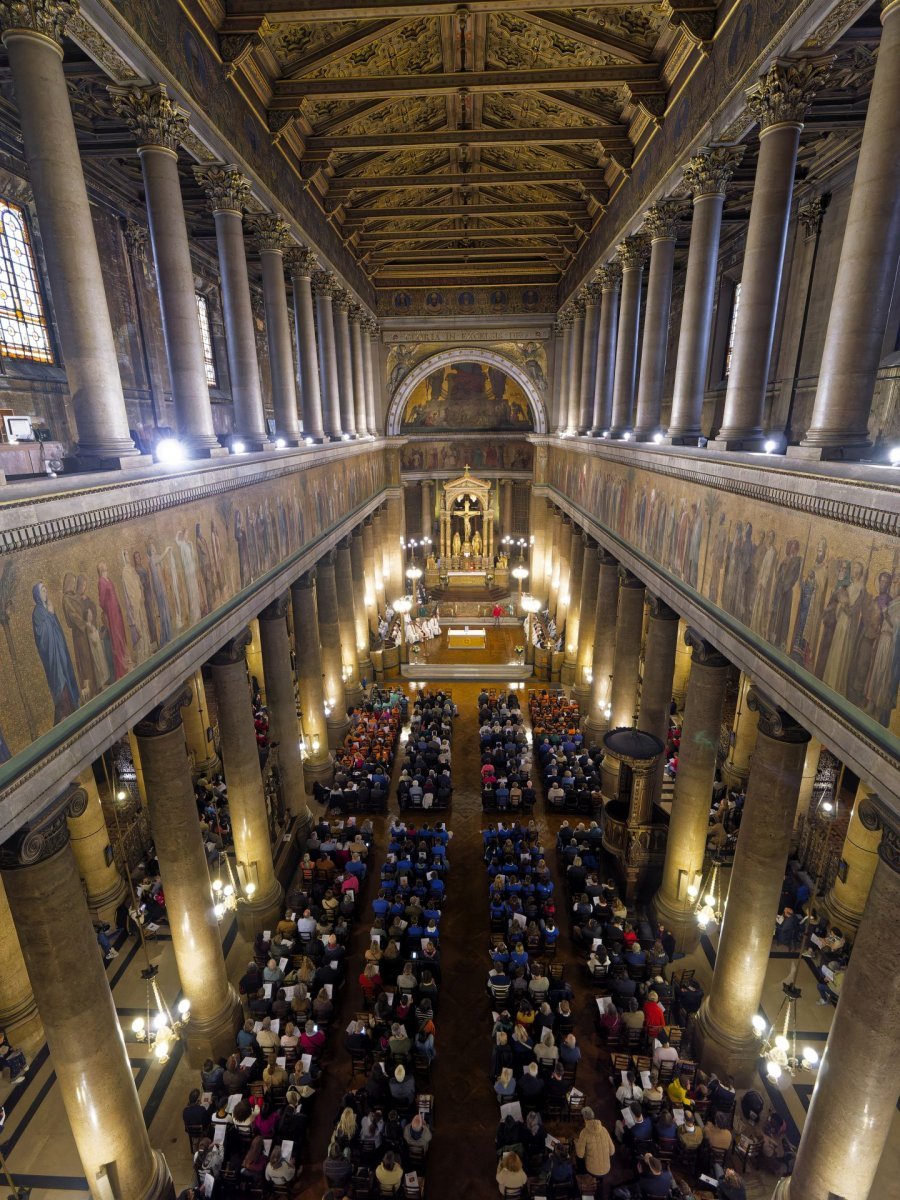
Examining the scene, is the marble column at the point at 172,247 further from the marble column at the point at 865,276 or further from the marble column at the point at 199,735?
the marble column at the point at 199,735

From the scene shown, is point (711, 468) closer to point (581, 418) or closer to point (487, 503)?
point (581, 418)

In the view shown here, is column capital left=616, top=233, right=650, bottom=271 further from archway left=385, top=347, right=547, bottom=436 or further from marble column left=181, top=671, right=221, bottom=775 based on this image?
marble column left=181, top=671, right=221, bottom=775

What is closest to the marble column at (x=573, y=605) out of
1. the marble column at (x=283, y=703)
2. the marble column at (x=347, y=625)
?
the marble column at (x=347, y=625)

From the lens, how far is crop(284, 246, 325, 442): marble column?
17047mm

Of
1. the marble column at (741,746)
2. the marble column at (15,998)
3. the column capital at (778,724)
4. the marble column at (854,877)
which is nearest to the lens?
the column capital at (778,724)

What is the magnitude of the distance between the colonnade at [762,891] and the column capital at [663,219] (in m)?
7.82

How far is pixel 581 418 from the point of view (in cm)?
2423

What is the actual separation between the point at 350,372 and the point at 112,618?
19675 mm

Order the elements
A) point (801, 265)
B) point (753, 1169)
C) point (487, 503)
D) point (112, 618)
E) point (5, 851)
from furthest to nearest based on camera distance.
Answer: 1. point (487, 503)
2. point (801, 265)
3. point (753, 1169)
4. point (112, 618)
5. point (5, 851)

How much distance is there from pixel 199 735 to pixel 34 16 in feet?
51.8

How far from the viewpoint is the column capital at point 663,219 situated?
1359cm

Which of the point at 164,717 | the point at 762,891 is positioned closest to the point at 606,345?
the point at 762,891

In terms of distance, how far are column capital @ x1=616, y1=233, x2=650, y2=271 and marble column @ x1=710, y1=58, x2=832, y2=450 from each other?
6.89m

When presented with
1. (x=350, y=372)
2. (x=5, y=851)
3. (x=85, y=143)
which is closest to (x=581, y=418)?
(x=350, y=372)
